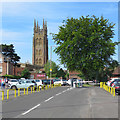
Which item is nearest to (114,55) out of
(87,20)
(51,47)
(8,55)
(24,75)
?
(87,20)

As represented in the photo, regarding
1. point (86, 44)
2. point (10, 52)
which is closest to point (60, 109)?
point (86, 44)

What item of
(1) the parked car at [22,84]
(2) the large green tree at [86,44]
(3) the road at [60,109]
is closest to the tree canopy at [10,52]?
(2) the large green tree at [86,44]

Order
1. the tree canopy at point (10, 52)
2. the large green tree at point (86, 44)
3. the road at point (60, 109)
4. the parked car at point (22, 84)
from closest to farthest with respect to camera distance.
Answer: the road at point (60, 109), the parked car at point (22, 84), the large green tree at point (86, 44), the tree canopy at point (10, 52)

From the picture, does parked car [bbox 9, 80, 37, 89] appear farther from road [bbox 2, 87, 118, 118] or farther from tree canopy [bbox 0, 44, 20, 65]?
tree canopy [bbox 0, 44, 20, 65]

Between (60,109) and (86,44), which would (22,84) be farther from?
(60,109)

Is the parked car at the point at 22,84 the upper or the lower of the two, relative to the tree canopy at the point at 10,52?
lower

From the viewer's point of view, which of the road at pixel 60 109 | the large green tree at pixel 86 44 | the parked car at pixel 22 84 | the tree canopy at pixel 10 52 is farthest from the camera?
the tree canopy at pixel 10 52

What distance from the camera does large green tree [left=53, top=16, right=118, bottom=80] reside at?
46406 mm

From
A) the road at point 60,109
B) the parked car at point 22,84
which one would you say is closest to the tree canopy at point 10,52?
the parked car at point 22,84

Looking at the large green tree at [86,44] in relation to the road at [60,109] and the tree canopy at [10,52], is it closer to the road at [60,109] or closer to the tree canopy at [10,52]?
the road at [60,109]

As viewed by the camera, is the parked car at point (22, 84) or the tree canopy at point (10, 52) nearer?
the parked car at point (22, 84)

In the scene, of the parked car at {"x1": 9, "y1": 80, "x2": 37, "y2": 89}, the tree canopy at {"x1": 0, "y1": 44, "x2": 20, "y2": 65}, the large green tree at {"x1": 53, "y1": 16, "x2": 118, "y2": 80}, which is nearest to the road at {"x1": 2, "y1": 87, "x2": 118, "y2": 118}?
the parked car at {"x1": 9, "y1": 80, "x2": 37, "y2": 89}

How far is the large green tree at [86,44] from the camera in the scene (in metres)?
46.4

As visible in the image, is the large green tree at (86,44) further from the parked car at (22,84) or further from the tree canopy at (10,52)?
the tree canopy at (10,52)
